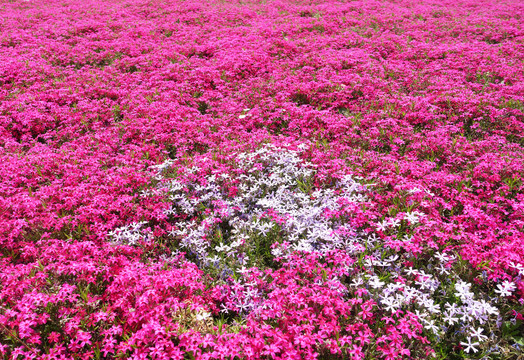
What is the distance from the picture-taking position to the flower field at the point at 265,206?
3.97 metres

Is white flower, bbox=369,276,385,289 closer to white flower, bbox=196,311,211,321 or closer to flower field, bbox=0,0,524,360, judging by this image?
flower field, bbox=0,0,524,360

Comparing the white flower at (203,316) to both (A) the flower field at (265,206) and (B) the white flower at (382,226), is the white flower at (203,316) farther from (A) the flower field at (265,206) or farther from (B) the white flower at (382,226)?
(B) the white flower at (382,226)

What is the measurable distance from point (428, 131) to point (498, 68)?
6.33 m

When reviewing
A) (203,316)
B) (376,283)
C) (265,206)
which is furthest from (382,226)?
(203,316)

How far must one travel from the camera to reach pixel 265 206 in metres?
6.14

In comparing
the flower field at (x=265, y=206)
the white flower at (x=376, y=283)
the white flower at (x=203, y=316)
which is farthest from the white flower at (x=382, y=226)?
the white flower at (x=203, y=316)

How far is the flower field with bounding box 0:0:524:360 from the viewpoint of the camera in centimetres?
397

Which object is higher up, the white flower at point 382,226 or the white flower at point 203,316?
the white flower at point 382,226

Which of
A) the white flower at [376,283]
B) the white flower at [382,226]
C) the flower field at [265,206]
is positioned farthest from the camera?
the white flower at [382,226]

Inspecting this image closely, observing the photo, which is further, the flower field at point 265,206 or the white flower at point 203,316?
the white flower at point 203,316

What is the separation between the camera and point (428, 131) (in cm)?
873

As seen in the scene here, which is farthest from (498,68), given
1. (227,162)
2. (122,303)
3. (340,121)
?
(122,303)

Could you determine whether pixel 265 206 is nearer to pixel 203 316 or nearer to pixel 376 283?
pixel 203 316

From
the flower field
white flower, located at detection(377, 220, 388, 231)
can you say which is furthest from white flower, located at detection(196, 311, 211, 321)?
white flower, located at detection(377, 220, 388, 231)
